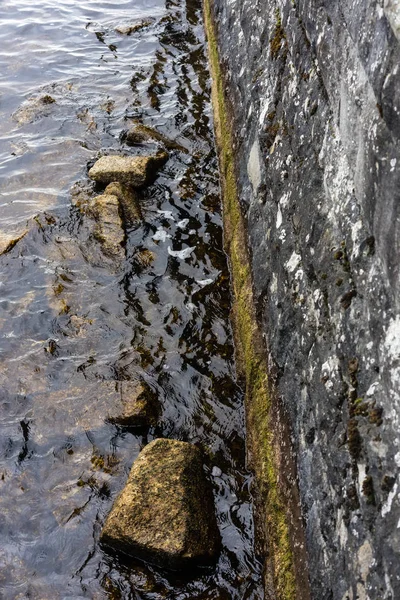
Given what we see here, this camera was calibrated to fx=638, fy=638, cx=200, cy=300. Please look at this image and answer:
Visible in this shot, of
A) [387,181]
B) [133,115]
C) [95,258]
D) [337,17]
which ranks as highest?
[337,17]

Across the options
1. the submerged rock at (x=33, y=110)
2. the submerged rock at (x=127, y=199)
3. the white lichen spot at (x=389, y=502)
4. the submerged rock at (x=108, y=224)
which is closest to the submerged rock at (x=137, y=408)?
the submerged rock at (x=108, y=224)

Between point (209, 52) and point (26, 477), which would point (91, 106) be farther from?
point (26, 477)

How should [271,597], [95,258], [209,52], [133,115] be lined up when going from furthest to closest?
[209,52] → [133,115] → [95,258] → [271,597]

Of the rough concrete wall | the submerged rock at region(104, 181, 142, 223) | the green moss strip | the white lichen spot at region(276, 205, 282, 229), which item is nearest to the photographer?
the rough concrete wall

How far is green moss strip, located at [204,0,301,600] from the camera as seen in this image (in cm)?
326

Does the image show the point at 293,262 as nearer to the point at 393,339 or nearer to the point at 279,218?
the point at 279,218

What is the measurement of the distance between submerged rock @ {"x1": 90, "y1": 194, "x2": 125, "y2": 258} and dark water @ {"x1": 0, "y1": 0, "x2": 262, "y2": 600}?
8 cm

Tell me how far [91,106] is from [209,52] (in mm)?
2134

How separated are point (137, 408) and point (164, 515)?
977mm

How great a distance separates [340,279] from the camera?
278cm

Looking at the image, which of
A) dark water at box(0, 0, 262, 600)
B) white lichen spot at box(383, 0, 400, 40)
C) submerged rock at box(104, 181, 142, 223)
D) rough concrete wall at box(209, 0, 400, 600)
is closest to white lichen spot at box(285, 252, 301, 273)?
rough concrete wall at box(209, 0, 400, 600)

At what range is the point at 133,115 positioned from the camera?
8.05 metres

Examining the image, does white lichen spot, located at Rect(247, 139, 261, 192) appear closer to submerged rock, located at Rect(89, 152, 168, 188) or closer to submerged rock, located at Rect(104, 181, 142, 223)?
submerged rock, located at Rect(104, 181, 142, 223)

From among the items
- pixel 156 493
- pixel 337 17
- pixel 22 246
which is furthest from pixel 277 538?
pixel 22 246
